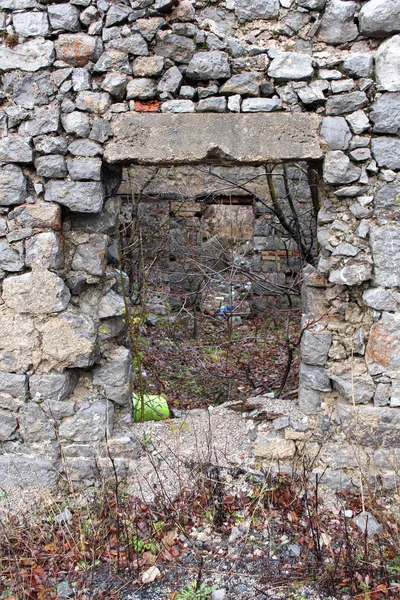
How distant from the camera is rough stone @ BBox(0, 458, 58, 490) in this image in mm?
3123

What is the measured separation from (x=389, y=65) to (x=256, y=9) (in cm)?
80

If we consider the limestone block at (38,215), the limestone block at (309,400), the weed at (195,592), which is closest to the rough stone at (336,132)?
the limestone block at (309,400)

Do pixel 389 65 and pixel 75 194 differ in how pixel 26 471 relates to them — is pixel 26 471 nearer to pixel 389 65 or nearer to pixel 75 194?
pixel 75 194

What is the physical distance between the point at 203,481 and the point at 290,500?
1.69 ft

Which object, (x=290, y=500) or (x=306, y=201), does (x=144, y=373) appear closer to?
(x=290, y=500)

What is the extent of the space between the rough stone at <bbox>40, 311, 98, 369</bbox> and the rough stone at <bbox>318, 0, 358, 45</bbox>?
2.14 meters

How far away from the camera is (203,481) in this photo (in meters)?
3.04

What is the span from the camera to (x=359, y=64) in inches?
111

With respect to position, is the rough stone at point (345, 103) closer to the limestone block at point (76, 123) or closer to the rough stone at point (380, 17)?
the rough stone at point (380, 17)

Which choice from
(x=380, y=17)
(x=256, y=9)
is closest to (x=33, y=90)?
(x=256, y=9)

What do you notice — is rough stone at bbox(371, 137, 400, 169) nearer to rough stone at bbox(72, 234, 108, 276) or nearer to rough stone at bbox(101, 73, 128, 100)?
rough stone at bbox(101, 73, 128, 100)

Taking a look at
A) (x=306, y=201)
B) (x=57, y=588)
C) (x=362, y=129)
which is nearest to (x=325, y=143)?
(x=362, y=129)

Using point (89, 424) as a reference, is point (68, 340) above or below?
above

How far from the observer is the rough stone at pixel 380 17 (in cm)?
273
